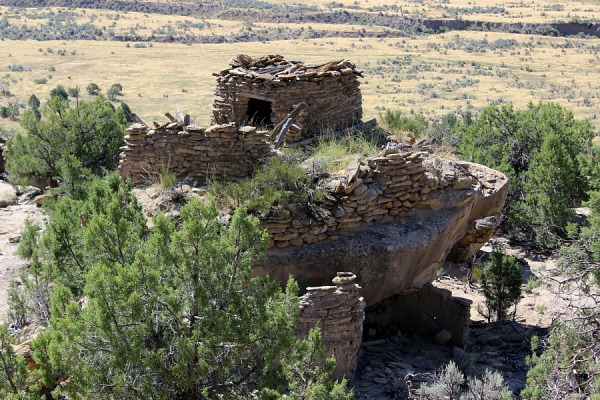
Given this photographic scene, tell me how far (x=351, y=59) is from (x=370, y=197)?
1804 inches

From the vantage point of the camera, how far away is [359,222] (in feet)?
31.2

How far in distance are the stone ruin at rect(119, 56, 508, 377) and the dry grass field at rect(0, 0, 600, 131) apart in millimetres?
23182

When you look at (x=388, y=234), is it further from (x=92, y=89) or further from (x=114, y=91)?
(x=92, y=89)

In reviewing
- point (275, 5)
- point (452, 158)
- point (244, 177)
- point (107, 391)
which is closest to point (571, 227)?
point (452, 158)

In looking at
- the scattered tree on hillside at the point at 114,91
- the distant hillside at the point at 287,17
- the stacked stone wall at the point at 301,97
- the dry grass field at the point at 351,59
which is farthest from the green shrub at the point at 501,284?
the distant hillside at the point at 287,17

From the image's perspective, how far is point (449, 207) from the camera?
403 inches

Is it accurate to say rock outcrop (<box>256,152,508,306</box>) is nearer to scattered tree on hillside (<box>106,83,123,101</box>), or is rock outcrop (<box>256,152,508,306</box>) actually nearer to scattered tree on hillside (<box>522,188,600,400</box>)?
scattered tree on hillside (<box>522,188,600,400</box>)

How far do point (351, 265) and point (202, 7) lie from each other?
7744cm

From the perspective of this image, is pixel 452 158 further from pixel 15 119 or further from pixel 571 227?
pixel 15 119

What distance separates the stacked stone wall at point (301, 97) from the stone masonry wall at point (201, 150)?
2639 mm

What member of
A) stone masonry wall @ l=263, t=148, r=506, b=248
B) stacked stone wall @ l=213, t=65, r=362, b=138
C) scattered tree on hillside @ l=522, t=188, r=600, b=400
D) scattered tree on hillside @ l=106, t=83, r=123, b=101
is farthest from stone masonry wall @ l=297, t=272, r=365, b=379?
scattered tree on hillside @ l=106, t=83, r=123, b=101

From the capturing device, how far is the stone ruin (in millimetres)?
8930

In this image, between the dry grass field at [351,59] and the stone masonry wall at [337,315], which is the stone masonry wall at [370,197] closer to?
the stone masonry wall at [337,315]

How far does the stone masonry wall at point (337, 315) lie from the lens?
8.50 m
